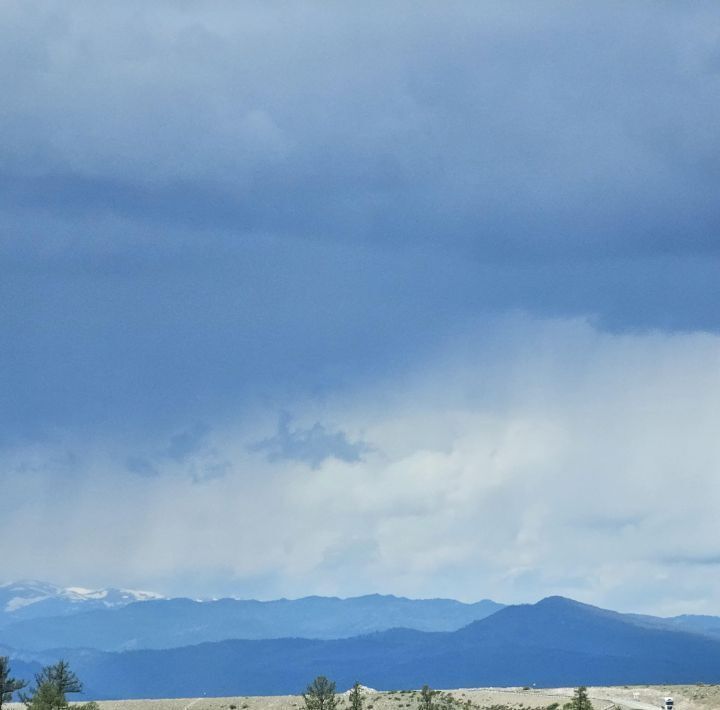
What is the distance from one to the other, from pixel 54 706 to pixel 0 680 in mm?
10381

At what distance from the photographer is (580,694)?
655ft

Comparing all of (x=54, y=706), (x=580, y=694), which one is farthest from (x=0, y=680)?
(x=580, y=694)

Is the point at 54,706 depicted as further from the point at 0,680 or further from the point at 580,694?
the point at 580,694

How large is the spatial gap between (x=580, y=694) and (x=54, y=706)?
7679 centimetres

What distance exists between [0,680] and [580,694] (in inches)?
3370

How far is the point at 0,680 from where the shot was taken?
199 metres
